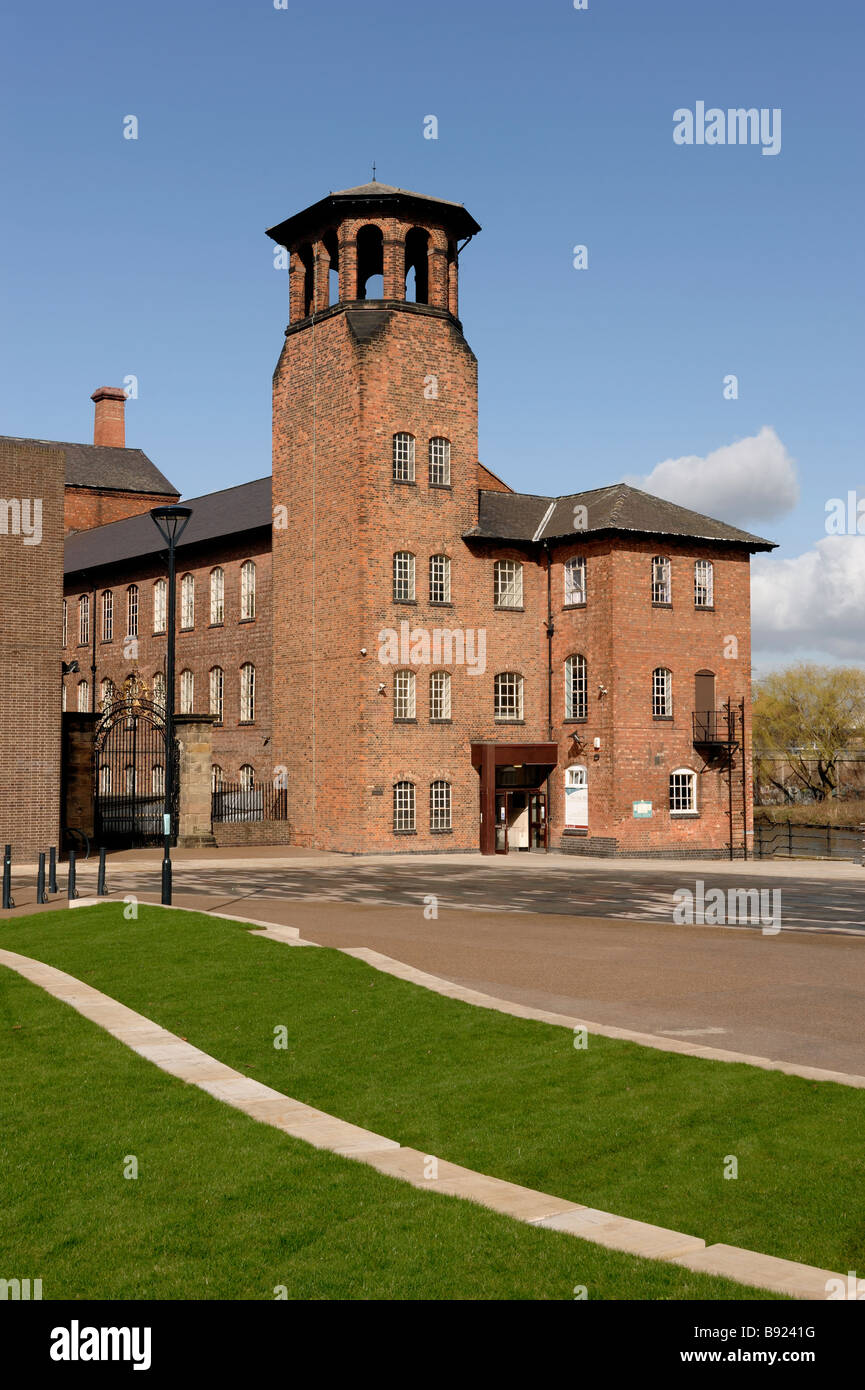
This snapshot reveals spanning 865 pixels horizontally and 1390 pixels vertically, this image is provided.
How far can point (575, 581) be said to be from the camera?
4150 centimetres

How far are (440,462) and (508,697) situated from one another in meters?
8.10

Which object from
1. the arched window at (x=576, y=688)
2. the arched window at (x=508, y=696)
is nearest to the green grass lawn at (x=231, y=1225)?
the arched window at (x=576, y=688)

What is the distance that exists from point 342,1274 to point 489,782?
34.6 metres

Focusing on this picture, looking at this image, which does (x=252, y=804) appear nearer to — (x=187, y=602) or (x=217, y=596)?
(x=217, y=596)

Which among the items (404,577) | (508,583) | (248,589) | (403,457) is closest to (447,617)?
(404,577)

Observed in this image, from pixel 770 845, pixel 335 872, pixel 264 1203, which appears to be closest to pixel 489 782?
pixel 335 872

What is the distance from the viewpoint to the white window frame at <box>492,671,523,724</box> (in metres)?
41.6

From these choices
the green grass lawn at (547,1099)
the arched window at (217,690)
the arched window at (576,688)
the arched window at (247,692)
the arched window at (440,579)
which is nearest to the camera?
the green grass lawn at (547,1099)

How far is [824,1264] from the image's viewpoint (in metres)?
5.91

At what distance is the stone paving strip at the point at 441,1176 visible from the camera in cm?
561

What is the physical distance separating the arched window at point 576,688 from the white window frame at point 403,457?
8130 millimetres

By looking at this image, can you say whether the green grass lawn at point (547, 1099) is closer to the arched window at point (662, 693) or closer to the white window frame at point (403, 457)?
the white window frame at point (403, 457)
